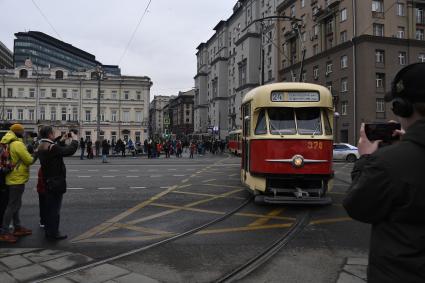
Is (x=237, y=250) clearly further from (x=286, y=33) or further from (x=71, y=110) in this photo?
(x=71, y=110)

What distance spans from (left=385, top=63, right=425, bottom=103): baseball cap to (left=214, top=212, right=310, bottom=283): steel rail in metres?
3.47

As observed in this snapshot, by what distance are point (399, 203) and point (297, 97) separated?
27.5 ft

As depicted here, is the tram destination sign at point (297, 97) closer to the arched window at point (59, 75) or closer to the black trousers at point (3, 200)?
the black trousers at point (3, 200)

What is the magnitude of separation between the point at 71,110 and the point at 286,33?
51945 millimetres

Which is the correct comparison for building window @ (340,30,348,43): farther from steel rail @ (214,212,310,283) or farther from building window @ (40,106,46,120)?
building window @ (40,106,46,120)


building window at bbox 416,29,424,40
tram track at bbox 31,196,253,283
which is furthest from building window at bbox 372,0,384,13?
tram track at bbox 31,196,253,283

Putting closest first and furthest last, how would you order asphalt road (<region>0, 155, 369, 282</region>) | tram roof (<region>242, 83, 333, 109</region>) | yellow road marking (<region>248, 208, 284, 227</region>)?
asphalt road (<region>0, 155, 369, 282</region>)
yellow road marking (<region>248, 208, 284, 227</region>)
tram roof (<region>242, 83, 333, 109</region>)

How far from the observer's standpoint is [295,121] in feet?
33.9

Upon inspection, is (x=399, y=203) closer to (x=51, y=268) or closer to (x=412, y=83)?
(x=412, y=83)

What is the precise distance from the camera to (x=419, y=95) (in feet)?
7.16

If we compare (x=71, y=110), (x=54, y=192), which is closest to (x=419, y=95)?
(x=54, y=192)

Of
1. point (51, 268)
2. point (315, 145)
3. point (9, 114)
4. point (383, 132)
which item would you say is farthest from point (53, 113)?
point (383, 132)

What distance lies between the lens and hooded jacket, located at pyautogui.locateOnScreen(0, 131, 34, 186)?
7.11 m

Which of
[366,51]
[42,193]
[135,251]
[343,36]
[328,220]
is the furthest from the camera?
[343,36]
